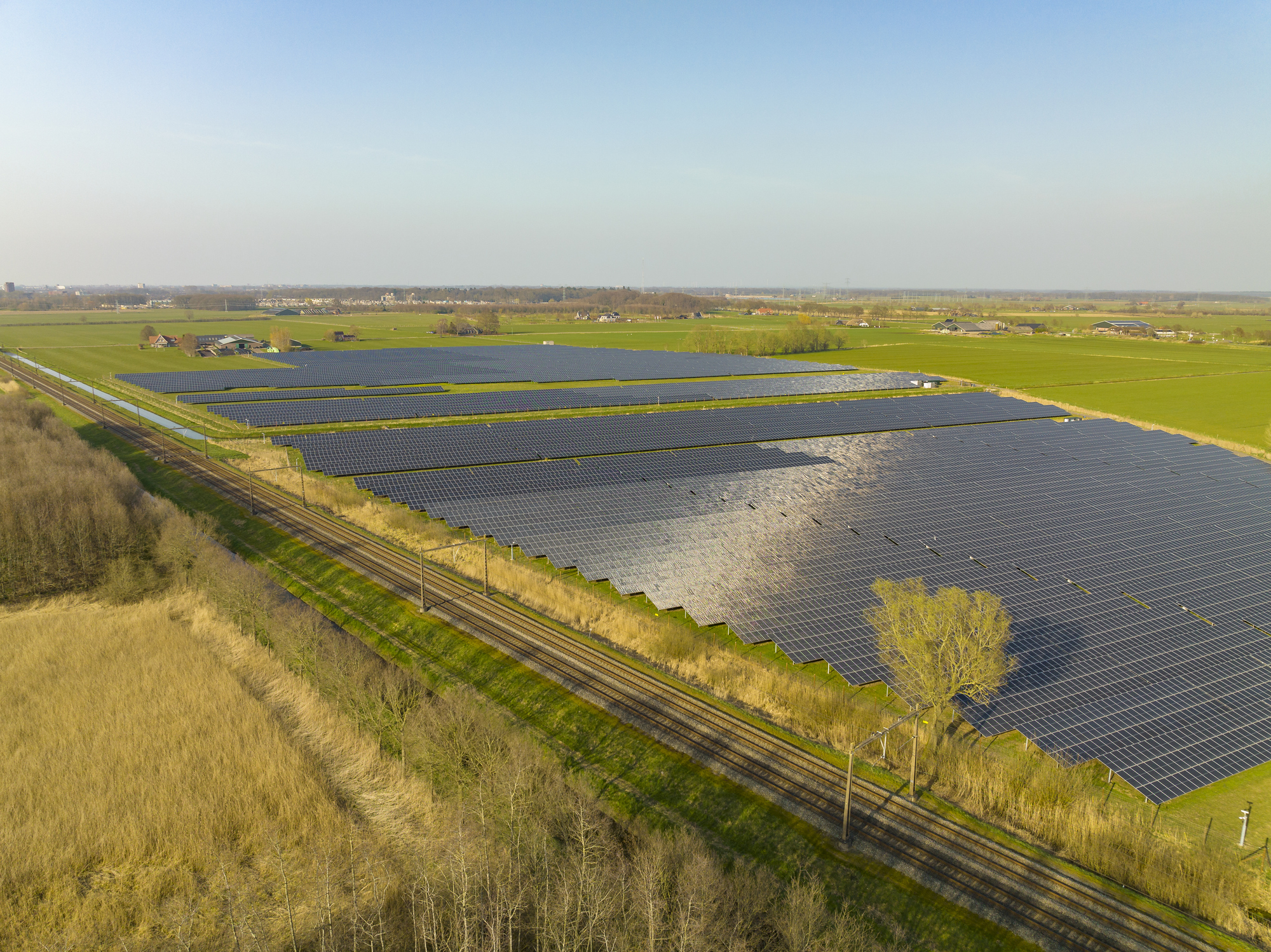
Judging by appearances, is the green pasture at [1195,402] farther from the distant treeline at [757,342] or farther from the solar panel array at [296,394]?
the solar panel array at [296,394]

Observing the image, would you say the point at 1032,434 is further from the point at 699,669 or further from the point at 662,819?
the point at 662,819

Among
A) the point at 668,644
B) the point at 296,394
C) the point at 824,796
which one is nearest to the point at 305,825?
the point at 668,644

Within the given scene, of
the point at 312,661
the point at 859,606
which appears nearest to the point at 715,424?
the point at 859,606

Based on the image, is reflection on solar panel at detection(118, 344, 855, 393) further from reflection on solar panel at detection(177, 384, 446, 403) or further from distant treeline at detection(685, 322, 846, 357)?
distant treeline at detection(685, 322, 846, 357)

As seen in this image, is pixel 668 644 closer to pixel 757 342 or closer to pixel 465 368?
pixel 465 368

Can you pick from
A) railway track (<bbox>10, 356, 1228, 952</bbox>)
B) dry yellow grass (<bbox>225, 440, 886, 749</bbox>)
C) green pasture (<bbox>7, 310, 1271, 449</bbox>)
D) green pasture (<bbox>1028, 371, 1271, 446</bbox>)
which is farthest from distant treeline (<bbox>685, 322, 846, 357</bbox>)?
railway track (<bbox>10, 356, 1228, 952</bbox>)
